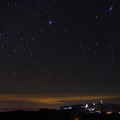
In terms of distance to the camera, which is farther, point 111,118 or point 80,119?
point 111,118

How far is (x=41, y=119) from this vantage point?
1380 inches

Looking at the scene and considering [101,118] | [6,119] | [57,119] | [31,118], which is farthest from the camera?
[101,118]

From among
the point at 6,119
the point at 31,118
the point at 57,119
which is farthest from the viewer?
the point at 57,119

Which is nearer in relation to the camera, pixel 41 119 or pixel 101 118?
pixel 41 119

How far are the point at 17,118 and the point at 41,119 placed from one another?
19.3 ft

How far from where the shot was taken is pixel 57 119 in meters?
36.7

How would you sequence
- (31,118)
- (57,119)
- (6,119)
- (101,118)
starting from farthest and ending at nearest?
1. (101,118)
2. (57,119)
3. (31,118)
4. (6,119)

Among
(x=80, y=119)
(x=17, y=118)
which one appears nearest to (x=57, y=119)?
(x=80, y=119)

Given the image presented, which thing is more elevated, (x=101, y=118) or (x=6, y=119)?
(x=6, y=119)

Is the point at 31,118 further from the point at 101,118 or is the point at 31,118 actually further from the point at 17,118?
the point at 101,118

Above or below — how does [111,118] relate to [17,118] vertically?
below

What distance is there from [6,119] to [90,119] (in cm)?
2150

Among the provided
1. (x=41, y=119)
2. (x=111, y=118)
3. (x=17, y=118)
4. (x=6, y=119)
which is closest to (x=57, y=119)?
(x=41, y=119)

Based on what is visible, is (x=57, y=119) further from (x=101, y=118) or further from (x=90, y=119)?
(x=101, y=118)
